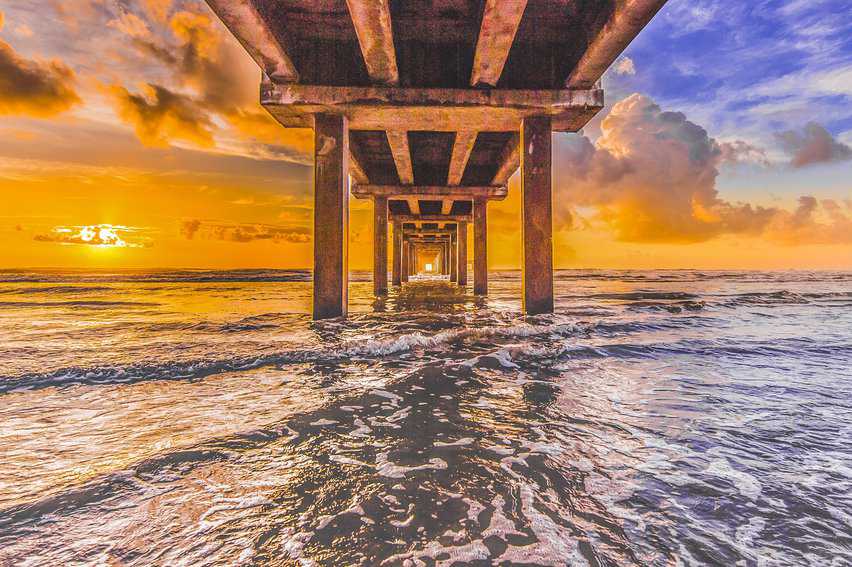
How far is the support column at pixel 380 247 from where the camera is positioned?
53.3 feet

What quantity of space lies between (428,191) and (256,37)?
34.0ft

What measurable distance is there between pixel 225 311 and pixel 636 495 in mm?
10170

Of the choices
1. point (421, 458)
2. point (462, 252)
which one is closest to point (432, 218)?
point (462, 252)

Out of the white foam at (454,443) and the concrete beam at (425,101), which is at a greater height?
the concrete beam at (425,101)

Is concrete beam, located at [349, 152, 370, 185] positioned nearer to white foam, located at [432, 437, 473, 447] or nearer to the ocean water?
the ocean water

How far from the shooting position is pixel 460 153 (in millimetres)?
11469

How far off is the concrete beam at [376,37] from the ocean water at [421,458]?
4.81 metres

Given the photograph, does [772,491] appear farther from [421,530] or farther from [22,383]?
[22,383]

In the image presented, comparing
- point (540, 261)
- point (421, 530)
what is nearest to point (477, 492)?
point (421, 530)

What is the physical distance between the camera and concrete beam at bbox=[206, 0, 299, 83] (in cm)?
541

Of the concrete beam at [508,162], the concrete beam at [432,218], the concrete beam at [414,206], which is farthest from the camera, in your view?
the concrete beam at [432,218]

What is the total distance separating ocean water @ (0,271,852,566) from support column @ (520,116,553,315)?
2.93m

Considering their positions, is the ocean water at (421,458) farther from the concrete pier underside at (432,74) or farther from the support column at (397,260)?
the support column at (397,260)

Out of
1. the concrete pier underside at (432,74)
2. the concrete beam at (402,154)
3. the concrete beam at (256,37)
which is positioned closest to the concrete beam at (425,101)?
the concrete pier underside at (432,74)
